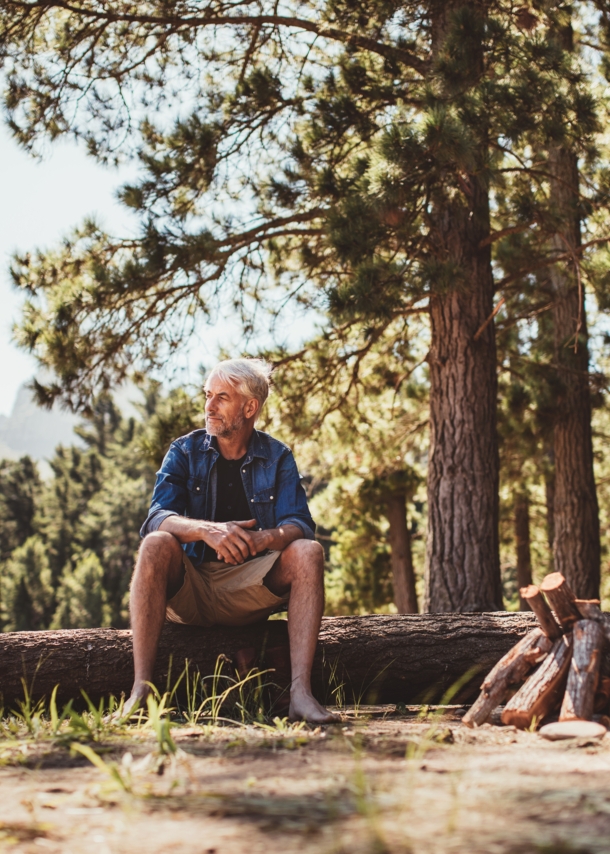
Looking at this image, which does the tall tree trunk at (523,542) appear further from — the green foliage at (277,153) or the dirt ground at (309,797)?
the dirt ground at (309,797)

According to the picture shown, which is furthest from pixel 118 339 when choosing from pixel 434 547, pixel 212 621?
pixel 212 621

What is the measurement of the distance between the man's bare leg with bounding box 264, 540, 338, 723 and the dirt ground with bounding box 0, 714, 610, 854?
641 mm

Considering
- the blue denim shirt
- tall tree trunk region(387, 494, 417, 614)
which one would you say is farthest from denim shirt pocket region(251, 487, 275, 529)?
tall tree trunk region(387, 494, 417, 614)

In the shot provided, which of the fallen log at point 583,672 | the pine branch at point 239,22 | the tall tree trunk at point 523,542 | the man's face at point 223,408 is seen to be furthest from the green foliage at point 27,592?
the fallen log at point 583,672

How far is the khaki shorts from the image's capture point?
3.13 meters

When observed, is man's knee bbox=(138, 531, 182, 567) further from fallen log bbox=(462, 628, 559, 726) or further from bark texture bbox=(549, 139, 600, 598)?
bark texture bbox=(549, 139, 600, 598)

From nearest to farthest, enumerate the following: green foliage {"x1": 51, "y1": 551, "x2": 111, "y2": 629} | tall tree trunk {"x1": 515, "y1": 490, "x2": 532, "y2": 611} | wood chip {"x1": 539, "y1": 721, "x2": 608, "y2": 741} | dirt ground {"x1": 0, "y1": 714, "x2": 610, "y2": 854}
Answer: dirt ground {"x1": 0, "y1": 714, "x2": 610, "y2": 854} < wood chip {"x1": 539, "y1": 721, "x2": 608, "y2": 741} < tall tree trunk {"x1": 515, "y1": 490, "x2": 532, "y2": 611} < green foliage {"x1": 51, "y1": 551, "x2": 111, "y2": 629}

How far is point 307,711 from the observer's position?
105 inches

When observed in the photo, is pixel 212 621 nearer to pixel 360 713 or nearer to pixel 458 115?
pixel 360 713

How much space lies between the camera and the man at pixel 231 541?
2945 mm

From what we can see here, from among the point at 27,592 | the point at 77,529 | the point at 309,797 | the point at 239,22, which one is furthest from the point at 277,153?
the point at 77,529

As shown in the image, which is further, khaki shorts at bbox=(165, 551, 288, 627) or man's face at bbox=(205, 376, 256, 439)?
man's face at bbox=(205, 376, 256, 439)

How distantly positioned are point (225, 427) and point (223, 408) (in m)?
0.08

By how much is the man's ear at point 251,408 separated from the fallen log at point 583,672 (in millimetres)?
1589
